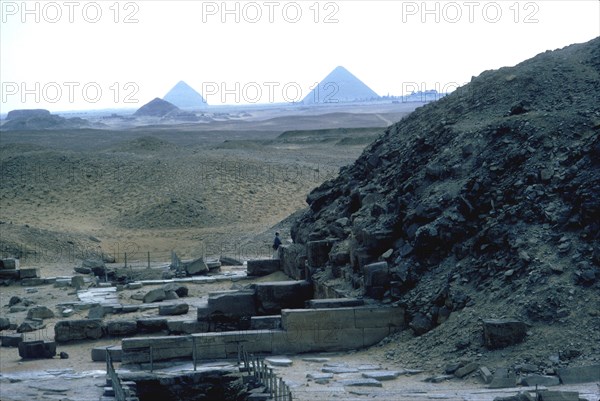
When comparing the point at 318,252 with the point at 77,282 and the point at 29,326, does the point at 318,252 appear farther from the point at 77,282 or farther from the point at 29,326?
the point at 77,282

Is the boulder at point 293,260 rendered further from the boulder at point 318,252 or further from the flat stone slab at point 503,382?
the flat stone slab at point 503,382

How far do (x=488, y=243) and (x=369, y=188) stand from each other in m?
5.39

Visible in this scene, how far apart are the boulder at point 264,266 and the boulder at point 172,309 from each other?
170 inches

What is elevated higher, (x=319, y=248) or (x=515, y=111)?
(x=515, y=111)

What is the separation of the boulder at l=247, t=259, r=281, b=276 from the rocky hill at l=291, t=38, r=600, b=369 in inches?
90.2

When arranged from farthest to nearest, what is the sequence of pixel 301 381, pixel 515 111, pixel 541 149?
pixel 515 111
pixel 541 149
pixel 301 381

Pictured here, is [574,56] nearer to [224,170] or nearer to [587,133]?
[587,133]

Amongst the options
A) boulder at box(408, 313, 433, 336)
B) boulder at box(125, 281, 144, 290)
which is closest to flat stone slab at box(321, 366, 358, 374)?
boulder at box(408, 313, 433, 336)

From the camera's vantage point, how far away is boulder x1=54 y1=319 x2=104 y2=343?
20.2 metres

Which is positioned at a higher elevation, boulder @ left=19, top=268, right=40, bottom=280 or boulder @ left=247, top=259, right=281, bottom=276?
boulder @ left=247, top=259, right=281, bottom=276

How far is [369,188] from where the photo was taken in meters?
23.0

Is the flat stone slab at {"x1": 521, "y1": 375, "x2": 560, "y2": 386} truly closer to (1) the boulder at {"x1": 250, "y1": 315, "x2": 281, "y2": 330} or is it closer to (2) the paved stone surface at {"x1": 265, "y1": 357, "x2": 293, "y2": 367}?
(2) the paved stone surface at {"x1": 265, "y1": 357, "x2": 293, "y2": 367}

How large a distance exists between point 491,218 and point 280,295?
4.99m

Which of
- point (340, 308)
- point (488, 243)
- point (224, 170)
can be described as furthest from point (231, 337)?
point (224, 170)
